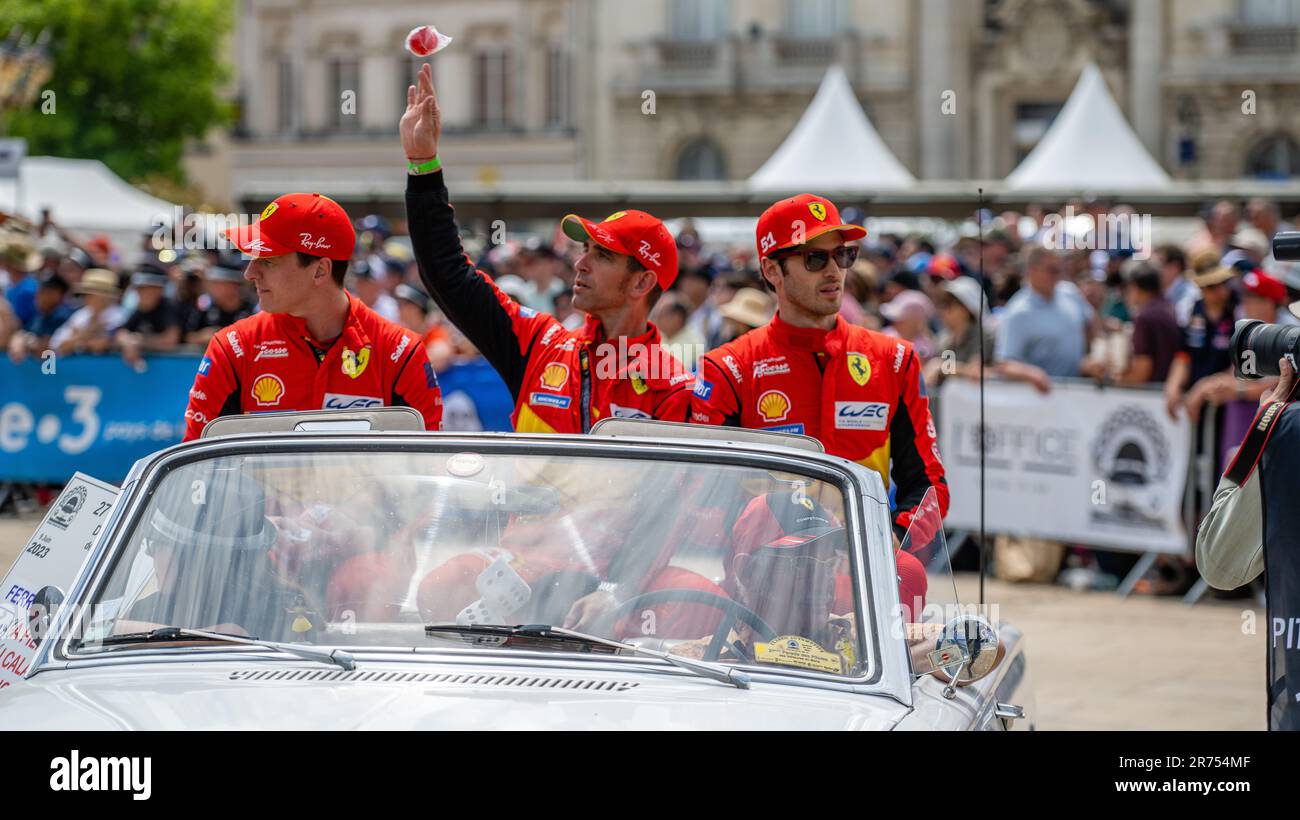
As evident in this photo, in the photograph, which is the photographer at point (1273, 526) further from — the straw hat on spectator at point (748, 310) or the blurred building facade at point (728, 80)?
the blurred building facade at point (728, 80)

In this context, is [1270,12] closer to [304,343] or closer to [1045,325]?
[1045,325]

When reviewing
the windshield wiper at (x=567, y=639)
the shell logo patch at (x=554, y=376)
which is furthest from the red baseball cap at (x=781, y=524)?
the shell logo patch at (x=554, y=376)

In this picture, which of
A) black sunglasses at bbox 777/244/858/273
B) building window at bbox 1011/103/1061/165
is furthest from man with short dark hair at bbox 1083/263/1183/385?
building window at bbox 1011/103/1061/165

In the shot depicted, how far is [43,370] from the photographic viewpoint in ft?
49.9

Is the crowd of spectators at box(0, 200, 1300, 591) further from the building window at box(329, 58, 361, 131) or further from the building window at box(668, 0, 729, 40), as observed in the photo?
the building window at box(329, 58, 361, 131)

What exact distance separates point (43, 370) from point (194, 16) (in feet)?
136

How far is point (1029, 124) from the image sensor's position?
4859cm

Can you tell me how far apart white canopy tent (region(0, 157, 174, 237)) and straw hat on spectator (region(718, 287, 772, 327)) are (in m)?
18.3

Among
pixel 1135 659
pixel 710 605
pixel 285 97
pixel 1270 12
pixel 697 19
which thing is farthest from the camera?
pixel 285 97

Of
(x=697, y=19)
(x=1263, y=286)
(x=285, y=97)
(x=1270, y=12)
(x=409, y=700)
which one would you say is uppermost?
(x=697, y=19)

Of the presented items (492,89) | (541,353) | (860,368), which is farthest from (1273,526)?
(492,89)

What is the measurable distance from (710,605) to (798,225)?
1.77m
